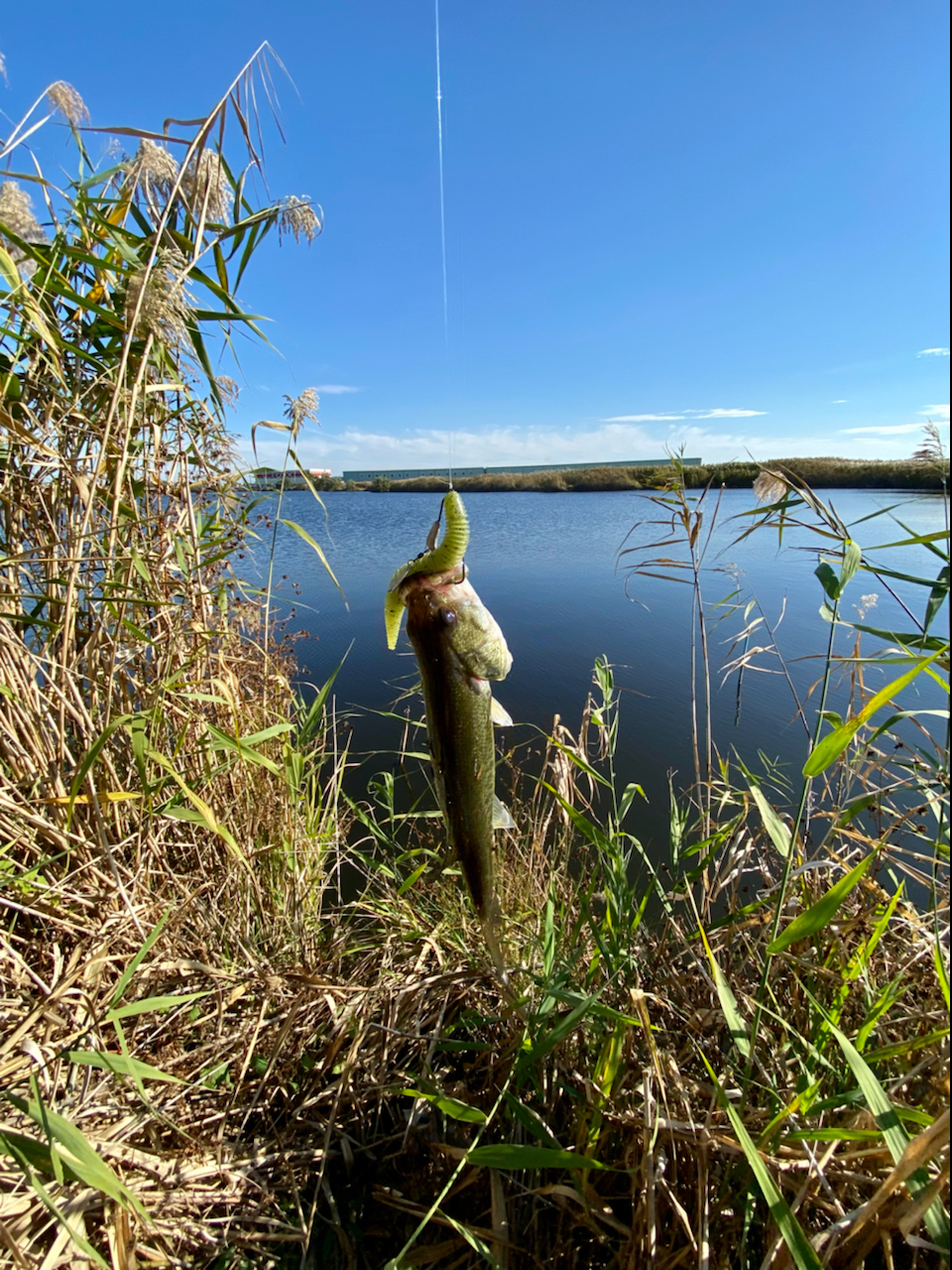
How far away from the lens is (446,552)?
4.13 feet

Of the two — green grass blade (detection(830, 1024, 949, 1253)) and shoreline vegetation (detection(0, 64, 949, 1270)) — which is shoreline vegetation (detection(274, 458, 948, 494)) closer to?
shoreline vegetation (detection(0, 64, 949, 1270))

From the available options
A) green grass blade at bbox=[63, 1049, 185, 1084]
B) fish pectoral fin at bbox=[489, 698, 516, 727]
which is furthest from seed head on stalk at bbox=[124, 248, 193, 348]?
green grass blade at bbox=[63, 1049, 185, 1084]

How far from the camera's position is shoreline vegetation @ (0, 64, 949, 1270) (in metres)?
1.51

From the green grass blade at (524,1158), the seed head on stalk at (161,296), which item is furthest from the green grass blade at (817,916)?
the seed head on stalk at (161,296)

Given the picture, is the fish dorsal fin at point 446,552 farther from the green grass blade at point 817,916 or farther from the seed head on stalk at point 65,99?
the seed head on stalk at point 65,99

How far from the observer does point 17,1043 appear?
192cm

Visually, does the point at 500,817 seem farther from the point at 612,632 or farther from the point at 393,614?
the point at 612,632

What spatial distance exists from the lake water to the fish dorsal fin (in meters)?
0.43

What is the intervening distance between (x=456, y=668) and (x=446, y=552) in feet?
0.87

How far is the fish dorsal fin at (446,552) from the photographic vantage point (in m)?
1.23

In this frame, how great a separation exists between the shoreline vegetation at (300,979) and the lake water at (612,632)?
980mm

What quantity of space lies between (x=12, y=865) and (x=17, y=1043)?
0.62 meters

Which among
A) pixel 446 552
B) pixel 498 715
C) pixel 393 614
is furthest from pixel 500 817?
pixel 446 552

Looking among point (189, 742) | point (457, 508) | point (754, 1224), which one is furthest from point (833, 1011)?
point (189, 742)
